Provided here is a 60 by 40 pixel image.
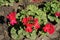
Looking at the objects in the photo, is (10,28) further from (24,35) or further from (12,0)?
(12,0)

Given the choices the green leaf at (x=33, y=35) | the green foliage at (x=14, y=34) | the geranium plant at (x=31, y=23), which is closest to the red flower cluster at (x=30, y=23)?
Answer: the geranium plant at (x=31, y=23)

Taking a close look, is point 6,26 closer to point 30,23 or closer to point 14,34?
point 14,34

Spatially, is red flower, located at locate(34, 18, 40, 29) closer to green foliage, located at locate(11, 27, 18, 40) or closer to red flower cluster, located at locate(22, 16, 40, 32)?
red flower cluster, located at locate(22, 16, 40, 32)

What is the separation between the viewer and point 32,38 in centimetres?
494

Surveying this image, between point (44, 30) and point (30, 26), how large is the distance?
319mm

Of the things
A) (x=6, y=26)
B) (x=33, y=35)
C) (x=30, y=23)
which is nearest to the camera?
(x=30, y=23)

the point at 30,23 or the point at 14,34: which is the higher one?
the point at 30,23

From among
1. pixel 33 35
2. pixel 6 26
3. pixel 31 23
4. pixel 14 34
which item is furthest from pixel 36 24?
pixel 6 26

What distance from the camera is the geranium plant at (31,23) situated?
4.70 metres

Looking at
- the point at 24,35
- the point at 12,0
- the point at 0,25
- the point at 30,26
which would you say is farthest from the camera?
the point at 12,0

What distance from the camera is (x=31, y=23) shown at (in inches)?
184

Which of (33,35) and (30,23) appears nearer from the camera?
(30,23)

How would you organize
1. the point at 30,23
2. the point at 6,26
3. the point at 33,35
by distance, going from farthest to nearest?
the point at 6,26 < the point at 33,35 < the point at 30,23

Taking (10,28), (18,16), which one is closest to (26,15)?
(18,16)
